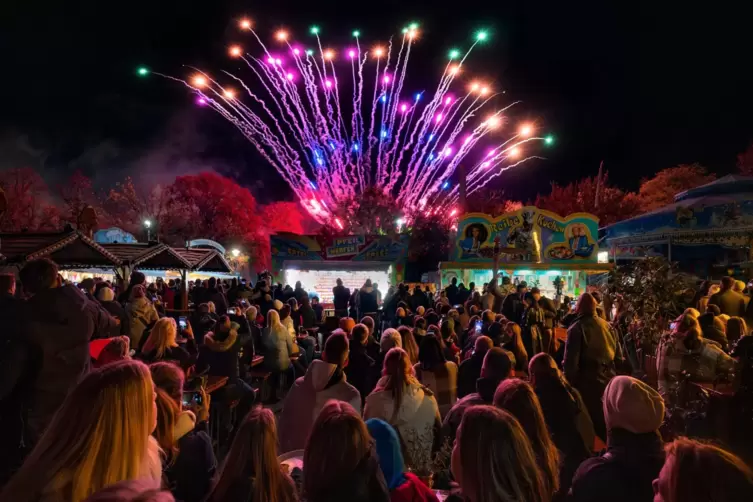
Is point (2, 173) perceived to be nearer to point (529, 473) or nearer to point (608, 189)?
point (608, 189)

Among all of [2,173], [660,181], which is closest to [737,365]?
[660,181]

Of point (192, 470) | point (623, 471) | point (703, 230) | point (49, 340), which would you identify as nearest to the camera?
point (623, 471)

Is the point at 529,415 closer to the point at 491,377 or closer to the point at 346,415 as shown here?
the point at 491,377

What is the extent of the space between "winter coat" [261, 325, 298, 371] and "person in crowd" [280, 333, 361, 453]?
4.75m

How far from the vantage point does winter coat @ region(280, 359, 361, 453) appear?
4363mm

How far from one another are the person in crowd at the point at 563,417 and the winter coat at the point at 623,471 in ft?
4.34

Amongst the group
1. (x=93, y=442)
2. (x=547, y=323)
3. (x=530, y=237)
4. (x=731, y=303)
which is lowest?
(x=547, y=323)

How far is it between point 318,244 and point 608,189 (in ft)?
136

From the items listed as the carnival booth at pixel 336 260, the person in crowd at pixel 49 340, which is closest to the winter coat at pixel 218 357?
the person in crowd at pixel 49 340

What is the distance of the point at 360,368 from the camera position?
6.42 m

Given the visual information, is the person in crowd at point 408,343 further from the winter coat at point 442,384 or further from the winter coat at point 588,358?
the winter coat at point 588,358

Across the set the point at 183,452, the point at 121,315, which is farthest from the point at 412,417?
the point at 121,315

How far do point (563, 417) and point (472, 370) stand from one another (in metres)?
1.92

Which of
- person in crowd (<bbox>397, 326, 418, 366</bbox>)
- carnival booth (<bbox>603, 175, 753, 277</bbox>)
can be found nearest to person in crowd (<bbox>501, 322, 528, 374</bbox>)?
person in crowd (<bbox>397, 326, 418, 366</bbox>)
